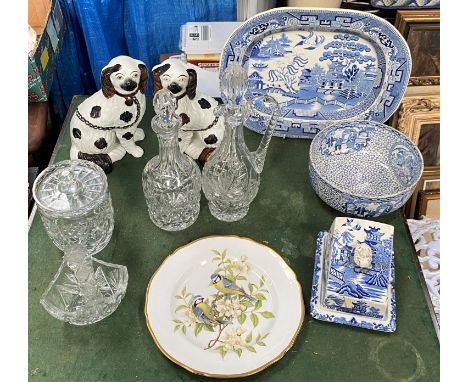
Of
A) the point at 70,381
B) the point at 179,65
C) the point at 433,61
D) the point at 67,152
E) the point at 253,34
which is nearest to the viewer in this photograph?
the point at 70,381

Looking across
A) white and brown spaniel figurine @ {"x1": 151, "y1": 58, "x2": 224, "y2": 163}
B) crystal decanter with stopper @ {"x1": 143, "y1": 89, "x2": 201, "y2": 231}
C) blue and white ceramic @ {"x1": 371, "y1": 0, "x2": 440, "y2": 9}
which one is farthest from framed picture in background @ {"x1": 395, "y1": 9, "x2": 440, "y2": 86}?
crystal decanter with stopper @ {"x1": 143, "y1": 89, "x2": 201, "y2": 231}

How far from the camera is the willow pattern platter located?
0.87m

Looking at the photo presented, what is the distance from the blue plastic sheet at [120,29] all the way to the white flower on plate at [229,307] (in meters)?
0.88

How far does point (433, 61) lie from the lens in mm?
1367

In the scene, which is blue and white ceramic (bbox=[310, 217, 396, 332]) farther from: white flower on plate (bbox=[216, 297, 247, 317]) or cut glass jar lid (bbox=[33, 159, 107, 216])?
cut glass jar lid (bbox=[33, 159, 107, 216])

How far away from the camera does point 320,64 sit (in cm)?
117

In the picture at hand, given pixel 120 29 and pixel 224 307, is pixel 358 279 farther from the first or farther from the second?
pixel 120 29

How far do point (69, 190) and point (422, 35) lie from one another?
967 mm

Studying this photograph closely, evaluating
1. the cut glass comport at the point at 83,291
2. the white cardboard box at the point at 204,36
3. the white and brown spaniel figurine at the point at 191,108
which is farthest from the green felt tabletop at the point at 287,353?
the white cardboard box at the point at 204,36

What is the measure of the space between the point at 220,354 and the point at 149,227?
1.09 ft

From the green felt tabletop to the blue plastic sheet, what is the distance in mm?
491

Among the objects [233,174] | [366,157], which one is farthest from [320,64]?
[233,174]

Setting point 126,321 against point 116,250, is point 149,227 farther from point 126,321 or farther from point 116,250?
point 126,321

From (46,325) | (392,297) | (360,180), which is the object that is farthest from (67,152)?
(392,297)
